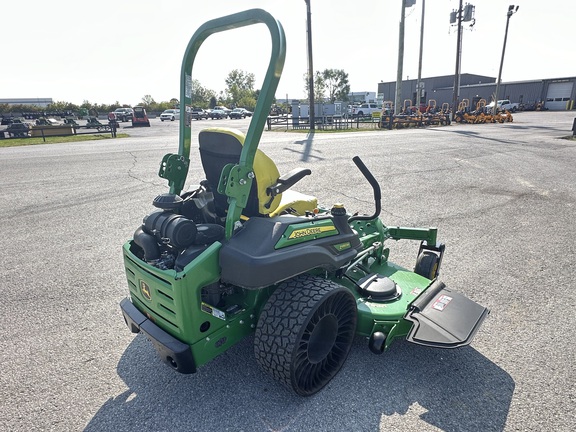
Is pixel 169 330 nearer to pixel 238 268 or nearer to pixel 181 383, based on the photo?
pixel 181 383

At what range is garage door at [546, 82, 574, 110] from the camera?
5172cm

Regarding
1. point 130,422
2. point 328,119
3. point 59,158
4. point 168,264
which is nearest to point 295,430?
point 130,422

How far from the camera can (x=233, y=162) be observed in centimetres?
257

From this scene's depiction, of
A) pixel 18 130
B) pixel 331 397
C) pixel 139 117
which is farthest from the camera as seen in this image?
pixel 139 117

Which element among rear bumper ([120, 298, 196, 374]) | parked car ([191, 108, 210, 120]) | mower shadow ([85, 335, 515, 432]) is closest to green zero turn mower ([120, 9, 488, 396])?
rear bumper ([120, 298, 196, 374])

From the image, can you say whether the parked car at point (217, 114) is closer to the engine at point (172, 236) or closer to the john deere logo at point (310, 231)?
the engine at point (172, 236)

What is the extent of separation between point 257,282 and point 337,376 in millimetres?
1033

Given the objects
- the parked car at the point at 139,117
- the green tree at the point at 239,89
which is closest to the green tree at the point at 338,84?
the green tree at the point at 239,89

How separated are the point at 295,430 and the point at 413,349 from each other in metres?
1.18

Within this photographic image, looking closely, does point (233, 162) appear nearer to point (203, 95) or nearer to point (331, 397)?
point (331, 397)

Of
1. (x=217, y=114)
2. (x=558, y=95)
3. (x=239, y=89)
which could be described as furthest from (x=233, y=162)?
(x=239, y=89)

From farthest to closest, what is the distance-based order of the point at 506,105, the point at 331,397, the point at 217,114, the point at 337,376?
the point at 217,114, the point at 506,105, the point at 337,376, the point at 331,397

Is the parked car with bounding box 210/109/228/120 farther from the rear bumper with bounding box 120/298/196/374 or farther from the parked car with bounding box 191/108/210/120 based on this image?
the rear bumper with bounding box 120/298/196/374

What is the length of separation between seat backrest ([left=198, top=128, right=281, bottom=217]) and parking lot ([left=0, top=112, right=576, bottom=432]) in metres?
1.16
